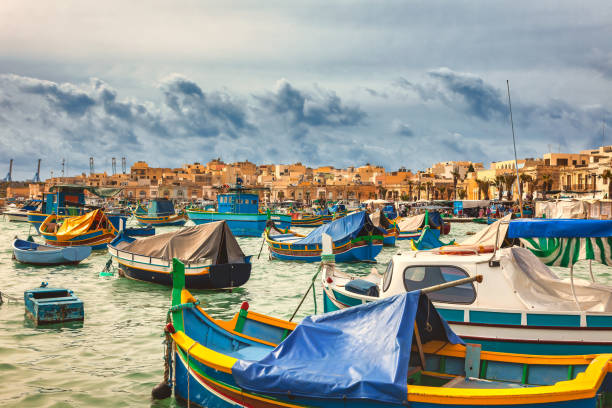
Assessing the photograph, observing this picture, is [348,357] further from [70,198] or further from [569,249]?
[70,198]

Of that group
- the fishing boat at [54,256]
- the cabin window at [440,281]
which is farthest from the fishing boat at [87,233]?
the cabin window at [440,281]

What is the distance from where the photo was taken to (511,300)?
9.21m

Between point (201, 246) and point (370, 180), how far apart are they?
14364cm

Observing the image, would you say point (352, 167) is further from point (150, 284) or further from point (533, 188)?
point (150, 284)

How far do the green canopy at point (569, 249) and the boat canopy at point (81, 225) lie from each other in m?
26.3

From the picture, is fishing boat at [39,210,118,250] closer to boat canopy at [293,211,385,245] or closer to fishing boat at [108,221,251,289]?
fishing boat at [108,221,251,289]

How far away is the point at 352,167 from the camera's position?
616 ft

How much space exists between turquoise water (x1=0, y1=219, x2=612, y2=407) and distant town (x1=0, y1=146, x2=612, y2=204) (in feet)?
191

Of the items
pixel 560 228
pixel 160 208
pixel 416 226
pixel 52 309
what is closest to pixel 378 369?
pixel 560 228

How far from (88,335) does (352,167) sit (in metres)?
178

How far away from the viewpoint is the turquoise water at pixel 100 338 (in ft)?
28.9

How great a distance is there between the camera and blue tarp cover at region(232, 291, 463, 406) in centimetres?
566

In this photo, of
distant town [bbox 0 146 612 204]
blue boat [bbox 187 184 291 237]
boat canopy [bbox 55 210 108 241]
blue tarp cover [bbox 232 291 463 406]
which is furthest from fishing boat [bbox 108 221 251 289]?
distant town [bbox 0 146 612 204]

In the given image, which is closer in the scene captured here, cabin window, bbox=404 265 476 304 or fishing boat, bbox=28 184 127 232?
cabin window, bbox=404 265 476 304
